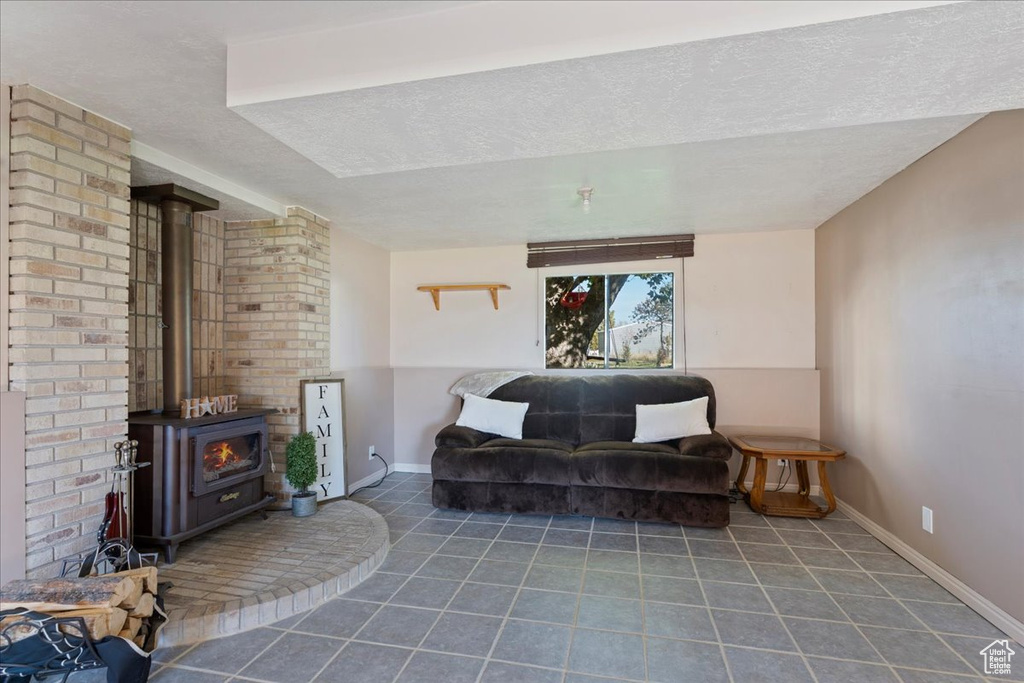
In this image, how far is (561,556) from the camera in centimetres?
287

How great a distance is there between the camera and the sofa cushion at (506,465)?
3.51m

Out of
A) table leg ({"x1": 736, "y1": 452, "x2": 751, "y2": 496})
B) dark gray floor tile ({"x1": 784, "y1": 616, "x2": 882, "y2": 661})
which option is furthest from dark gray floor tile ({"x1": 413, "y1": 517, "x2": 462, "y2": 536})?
table leg ({"x1": 736, "y1": 452, "x2": 751, "y2": 496})

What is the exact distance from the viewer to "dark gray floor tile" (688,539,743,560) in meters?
2.84

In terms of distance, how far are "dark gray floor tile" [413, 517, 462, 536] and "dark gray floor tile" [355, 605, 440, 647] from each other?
0.96m

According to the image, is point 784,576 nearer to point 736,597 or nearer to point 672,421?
point 736,597

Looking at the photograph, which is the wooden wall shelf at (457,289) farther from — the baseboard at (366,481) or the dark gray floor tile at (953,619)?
the dark gray floor tile at (953,619)

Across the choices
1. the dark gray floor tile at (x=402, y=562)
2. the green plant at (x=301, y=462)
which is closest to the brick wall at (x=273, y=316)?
the green plant at (x=301, y=462)

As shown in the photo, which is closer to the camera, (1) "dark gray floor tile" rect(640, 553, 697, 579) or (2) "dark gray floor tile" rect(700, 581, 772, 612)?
(2) "dark gray floor tile" rect(700, 581, 772, 612)

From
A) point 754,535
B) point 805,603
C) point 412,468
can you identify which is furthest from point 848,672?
point 412,468

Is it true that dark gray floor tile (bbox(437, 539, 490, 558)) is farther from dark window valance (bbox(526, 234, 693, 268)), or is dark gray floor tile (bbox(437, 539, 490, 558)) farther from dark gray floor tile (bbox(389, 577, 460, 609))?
dark window valance (bbox(526, 234, 693, 268))

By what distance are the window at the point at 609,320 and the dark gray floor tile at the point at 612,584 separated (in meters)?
2.24

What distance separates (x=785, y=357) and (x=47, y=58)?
5.02 metres

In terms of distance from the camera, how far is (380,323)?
16.0 ft

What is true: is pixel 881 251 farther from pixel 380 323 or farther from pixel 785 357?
pixel 380 323
